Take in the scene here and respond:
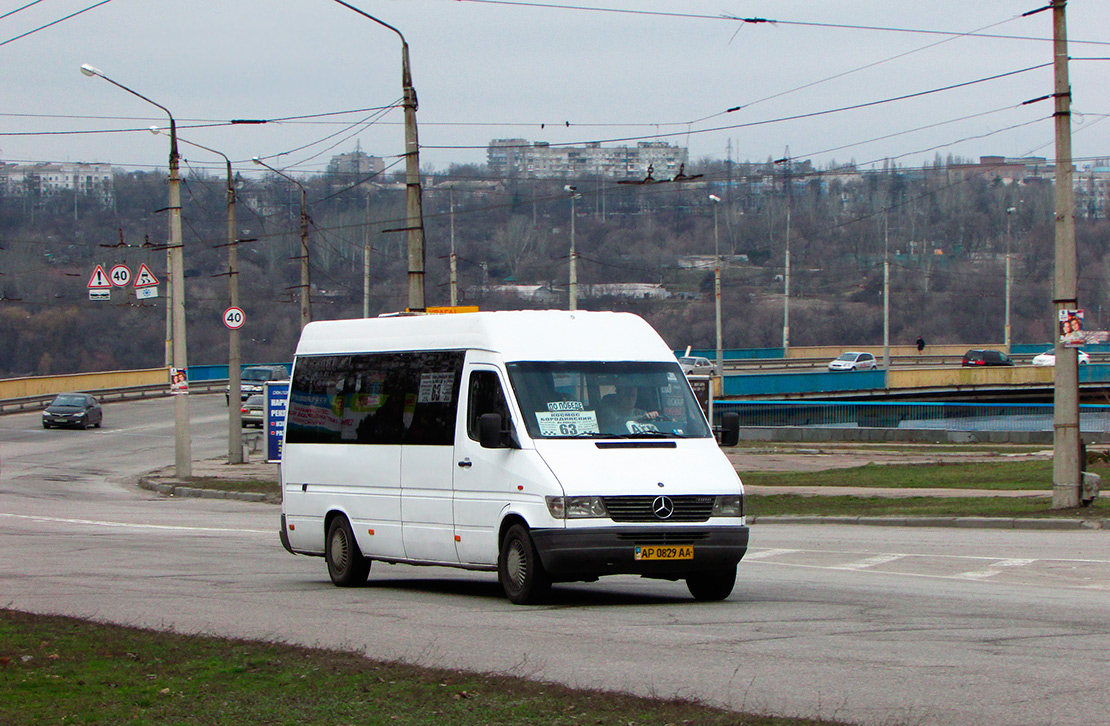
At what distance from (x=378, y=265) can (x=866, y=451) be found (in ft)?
263

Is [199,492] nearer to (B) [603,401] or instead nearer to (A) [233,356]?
(A) [233,356]

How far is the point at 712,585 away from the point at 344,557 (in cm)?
415

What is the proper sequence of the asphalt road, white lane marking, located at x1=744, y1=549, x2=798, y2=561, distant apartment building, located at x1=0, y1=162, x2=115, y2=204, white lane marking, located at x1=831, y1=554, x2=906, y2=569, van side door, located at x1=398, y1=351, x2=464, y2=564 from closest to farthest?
1. the asphalt road
2. van side door, located at x1=398, y1=351, x2=464, y2=564
3. white lane marking, located at x1=831, y1=554, x2=906, y2=569
4. white lane marking, located at x1=744, y1=549, x2=798, y2=561
5. distant apartment building, located at x1=0, y1=162, x2=115, y2=204

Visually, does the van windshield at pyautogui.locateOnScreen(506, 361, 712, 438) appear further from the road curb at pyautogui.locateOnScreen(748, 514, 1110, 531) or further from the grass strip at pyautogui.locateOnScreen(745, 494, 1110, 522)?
the grass strip at pyautogui.locateOnScreen(745, 494, 1110, 522)

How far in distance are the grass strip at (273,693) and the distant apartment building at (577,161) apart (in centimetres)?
4454

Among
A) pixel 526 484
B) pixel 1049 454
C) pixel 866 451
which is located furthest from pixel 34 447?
pixel 526 484

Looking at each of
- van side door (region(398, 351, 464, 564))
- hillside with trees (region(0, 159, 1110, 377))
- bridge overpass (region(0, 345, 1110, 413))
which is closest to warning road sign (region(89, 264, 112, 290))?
bridge overpass (region(0, 345, 1110, 413))

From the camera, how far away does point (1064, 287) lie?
19.6m

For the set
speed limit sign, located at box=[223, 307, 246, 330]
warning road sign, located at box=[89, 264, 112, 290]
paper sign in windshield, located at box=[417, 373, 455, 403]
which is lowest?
paper sign in windshield, located at box=[417, 373, 455, 403]

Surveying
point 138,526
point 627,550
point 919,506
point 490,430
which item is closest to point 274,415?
point 138,526

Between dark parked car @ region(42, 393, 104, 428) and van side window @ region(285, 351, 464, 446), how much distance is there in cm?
4353

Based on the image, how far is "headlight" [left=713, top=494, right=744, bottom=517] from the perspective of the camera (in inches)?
443

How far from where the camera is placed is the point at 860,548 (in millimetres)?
17328

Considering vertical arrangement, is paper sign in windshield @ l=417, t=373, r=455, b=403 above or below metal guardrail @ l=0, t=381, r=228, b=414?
above
